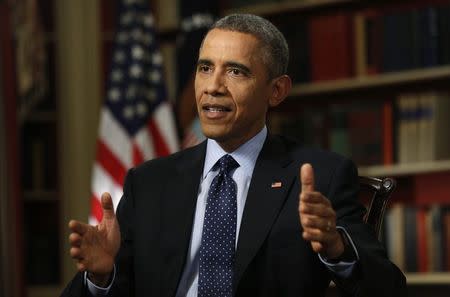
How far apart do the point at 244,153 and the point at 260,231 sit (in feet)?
0.77

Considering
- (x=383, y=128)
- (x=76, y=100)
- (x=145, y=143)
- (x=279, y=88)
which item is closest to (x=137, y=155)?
(x=145, y=143)

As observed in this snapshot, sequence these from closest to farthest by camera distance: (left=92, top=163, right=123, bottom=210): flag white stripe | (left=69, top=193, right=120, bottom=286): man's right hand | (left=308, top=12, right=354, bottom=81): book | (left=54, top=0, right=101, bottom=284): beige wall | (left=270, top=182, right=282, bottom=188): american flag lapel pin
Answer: (left=69, top=193, right=120, bottom=286): man's right hand, (left=270, top=182, right=282, bottom=188): american flag lapel pin, (left=92, top=163, right=123, bottom=210): flag white stripe, (left=308, top=12, right=354, bottom=81): book, (left=54, top=0, right=101, bottom=284): beige wall

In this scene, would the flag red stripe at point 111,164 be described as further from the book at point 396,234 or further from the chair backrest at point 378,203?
the chair backrest at point 378,203

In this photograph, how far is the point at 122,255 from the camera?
1.88 meters

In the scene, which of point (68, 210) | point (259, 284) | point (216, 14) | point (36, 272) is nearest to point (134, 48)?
point (216, 14)

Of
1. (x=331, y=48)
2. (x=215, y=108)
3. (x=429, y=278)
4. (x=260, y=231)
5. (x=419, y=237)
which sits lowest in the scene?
(x=429, y=278)

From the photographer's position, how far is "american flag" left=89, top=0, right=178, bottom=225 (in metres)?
3.72

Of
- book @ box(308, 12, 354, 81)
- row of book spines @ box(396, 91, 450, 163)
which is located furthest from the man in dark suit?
book @ box(308, 12, 354, 81)

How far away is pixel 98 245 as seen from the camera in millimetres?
1697

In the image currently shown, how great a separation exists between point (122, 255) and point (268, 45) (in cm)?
56

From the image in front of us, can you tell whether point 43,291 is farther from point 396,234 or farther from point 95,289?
point 95,289

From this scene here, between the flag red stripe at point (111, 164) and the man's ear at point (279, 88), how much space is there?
175 cm

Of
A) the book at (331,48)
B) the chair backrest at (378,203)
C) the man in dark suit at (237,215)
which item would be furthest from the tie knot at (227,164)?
the book at (331,48)

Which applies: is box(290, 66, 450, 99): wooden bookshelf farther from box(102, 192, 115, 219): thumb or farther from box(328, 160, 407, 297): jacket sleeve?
box(102, 192, 115, 219): thumb
